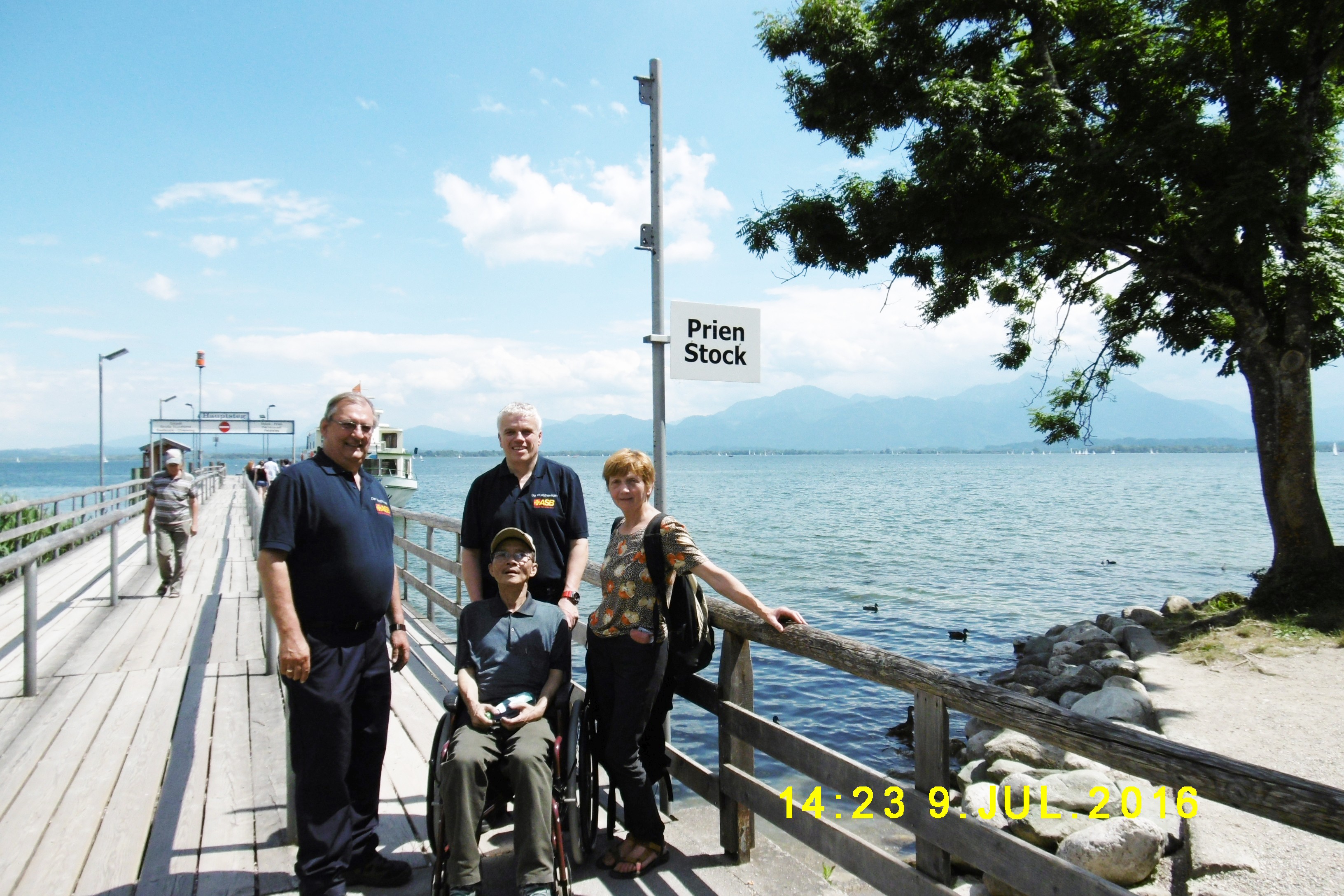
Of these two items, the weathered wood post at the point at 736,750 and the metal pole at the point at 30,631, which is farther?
the metal pole at the point at 30,631

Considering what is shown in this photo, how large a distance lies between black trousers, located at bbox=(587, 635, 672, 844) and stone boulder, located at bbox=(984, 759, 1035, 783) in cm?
454

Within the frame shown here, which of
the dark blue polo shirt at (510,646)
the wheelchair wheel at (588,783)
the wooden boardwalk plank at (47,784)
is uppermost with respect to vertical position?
the dark blue polo shirt at (510,646)

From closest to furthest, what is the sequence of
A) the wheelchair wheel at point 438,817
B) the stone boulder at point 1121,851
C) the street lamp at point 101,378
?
the wheelchair wheel at point 438,817 < the stone boulder at point 1121,851 < the street lamp at point 101,378

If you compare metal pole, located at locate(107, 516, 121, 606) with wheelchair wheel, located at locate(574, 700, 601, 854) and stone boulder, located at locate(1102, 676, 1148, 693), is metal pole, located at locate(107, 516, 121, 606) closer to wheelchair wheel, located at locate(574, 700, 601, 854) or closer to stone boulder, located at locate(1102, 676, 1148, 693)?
wheelchair wheel, located at locate(574, 700, 601, 854)

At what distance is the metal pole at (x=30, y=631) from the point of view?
5398mm

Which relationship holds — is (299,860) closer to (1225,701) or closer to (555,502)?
(555,502)

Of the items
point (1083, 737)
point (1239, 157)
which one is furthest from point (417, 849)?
point (1239, 157)

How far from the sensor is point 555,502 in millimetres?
3789

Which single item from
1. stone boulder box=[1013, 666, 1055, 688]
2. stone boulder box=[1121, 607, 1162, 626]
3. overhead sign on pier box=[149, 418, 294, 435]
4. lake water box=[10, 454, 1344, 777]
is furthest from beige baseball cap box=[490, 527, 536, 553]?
overhead sign on pier box=[149, 418, 294, 435]

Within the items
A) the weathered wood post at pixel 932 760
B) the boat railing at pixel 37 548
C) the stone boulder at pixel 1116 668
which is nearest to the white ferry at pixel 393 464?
the boat railing at pixel 37 548

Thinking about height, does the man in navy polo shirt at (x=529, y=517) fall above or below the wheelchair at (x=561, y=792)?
above

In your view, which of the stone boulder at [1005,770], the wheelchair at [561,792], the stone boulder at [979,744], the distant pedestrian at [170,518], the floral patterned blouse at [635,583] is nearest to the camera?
the wheelchair at [561,792]

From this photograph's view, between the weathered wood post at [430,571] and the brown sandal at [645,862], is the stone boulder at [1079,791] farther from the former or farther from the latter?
the weathered wood post at [430,571]
